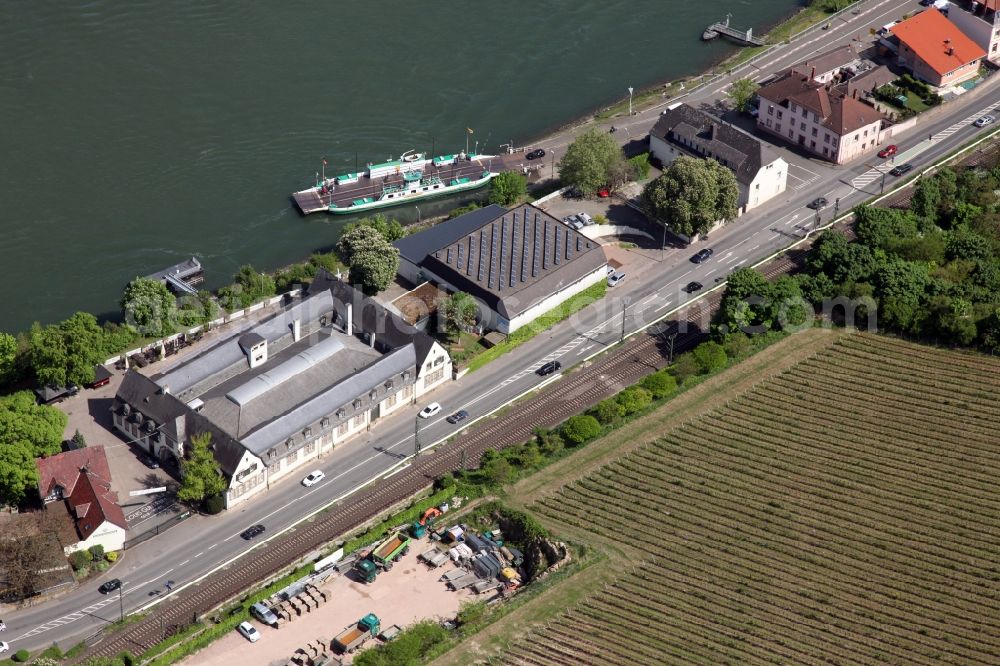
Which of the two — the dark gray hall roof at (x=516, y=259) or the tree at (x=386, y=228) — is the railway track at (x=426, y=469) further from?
the tree at (x=386, y=228)

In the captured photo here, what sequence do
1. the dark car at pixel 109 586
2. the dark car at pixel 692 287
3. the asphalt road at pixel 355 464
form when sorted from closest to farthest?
the asphalt road at pixel 355 464 < the dark car at pixel 109 586 < the dark car at pixel 692 287

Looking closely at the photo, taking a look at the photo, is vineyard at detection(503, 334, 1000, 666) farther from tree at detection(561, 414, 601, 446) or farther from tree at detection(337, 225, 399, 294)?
tree at detection(337, 225, 399, 294)

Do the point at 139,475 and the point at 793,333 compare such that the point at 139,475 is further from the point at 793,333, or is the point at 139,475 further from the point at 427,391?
the point at 793,333

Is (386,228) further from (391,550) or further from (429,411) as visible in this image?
(391,550)

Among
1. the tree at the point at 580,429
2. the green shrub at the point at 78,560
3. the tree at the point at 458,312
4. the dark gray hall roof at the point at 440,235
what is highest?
the dark gray hall roof at the point at 440,235

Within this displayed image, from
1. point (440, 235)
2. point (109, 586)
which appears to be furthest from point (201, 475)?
point (440, 235)

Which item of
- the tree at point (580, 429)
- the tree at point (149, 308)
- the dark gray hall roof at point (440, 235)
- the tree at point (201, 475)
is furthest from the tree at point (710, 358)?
the tree at point (149, 308)
